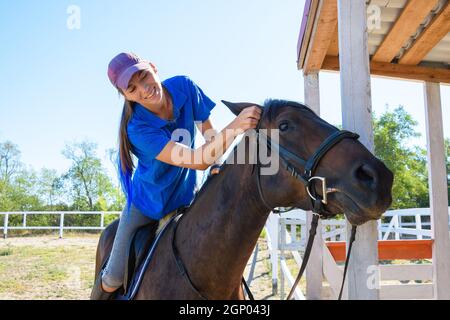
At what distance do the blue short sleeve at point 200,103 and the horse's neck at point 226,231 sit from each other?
78 cm

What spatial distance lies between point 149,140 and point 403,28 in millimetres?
2761

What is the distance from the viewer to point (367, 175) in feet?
5.19

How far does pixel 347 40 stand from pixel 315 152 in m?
0.66

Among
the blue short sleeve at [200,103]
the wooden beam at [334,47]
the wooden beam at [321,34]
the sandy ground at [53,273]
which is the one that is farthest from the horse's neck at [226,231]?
the sandy ground at [53,273]

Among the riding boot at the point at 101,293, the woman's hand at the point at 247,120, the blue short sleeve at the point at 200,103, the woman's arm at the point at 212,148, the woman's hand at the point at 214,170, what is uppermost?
the blue short sleeve at the point at 200,103

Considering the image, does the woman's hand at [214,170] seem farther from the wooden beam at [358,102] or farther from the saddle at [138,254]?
the wooden beam at [358,102]

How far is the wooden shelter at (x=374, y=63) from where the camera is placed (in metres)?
1.82

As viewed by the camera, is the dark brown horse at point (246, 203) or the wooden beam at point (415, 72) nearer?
the dark brown horse at point (246, 203)

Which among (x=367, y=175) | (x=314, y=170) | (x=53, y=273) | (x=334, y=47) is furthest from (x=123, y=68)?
(x=53, y=273)

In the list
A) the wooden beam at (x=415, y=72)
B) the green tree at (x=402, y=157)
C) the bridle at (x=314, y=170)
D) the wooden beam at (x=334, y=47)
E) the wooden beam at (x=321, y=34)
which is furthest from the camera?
the green tree at (x=402, y=157)

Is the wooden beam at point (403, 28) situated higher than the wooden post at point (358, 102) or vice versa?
the wooden beam at point (403, 28)

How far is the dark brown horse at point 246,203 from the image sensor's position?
5.12 ft

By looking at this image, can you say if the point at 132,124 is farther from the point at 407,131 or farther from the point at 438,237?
the point at 407,131

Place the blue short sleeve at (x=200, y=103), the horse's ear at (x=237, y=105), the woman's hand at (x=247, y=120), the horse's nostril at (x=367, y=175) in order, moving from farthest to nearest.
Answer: the blue short sleeve at (x=200, y=103), the horse's ear at (x=237, y=105), the woman's hand at (x=247, y=120), the horse's nostril at (x=367, y=175)
